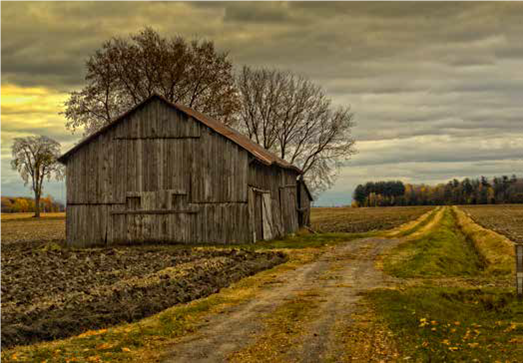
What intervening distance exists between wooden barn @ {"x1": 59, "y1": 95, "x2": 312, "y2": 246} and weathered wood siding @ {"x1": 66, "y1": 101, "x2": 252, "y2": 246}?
0.05 meters

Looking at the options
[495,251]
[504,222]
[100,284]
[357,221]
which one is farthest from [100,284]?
[357,221]

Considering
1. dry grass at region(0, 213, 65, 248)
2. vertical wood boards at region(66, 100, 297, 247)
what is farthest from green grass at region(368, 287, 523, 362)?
dry grass at region(0, 213, 65, 248)

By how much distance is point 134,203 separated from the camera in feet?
118

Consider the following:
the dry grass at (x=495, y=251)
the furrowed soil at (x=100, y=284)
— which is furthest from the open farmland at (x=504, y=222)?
the furrowed soil at (x=100, y=284)

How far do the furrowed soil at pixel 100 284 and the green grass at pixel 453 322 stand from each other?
18.0ft

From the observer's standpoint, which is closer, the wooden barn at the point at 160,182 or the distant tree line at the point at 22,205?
the wooden barn at the point at 160,182

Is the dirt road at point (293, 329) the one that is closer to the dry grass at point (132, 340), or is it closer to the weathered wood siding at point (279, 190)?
the dry grass at point (132, 340)

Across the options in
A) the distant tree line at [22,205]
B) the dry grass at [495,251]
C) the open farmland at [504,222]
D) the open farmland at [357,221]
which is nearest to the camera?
the dry grass at [495,251]

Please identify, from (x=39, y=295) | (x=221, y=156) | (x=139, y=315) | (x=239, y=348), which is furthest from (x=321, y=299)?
(x=221, y=156)

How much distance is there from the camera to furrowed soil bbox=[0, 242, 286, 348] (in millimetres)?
13406

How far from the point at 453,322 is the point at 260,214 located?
25.2 metres

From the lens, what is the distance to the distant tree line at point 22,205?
16662cm

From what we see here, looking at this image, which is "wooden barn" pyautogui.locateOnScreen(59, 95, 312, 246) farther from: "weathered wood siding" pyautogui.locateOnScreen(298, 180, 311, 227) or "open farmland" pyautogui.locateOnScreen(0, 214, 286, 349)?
"weathered wood siding" pyautogui.locateOnScreen(298, 180, 311, 227)

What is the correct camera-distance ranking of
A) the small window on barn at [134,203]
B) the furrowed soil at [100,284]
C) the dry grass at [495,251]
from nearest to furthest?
the furrowed soil at [100,284] < the dry grass at [495,251] < the small window on barn at [134,203]
